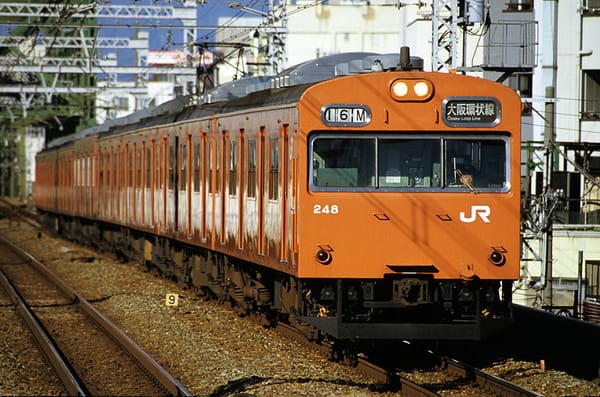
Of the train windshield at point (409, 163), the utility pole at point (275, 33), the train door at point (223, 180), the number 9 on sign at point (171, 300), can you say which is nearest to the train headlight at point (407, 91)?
the train windshield at point (409, 163)

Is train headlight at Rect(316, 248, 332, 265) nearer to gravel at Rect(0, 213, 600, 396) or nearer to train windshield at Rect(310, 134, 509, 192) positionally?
train windshield at Rect(310, 134, 509, 192)

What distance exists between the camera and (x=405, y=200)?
34.4 feet

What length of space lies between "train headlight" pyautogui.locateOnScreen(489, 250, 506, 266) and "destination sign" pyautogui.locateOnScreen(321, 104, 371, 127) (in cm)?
169

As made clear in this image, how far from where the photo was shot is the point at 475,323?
1061 cm

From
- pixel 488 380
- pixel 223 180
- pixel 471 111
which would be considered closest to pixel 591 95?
pixel 223 180

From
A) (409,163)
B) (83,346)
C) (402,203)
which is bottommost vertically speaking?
(83,346)

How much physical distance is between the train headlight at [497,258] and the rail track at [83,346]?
313cm

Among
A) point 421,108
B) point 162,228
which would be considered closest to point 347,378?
point 421,108

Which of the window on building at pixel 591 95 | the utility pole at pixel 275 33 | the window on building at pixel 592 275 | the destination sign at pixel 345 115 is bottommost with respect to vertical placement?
the window on building at pixel 592 275

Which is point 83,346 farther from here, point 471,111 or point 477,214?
point 471,111

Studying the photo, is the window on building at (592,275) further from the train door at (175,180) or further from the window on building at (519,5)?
the window on building at (519,5)

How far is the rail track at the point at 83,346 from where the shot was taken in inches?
402

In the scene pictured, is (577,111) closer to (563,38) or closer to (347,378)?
(563,38)

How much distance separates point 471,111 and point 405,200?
106cm
